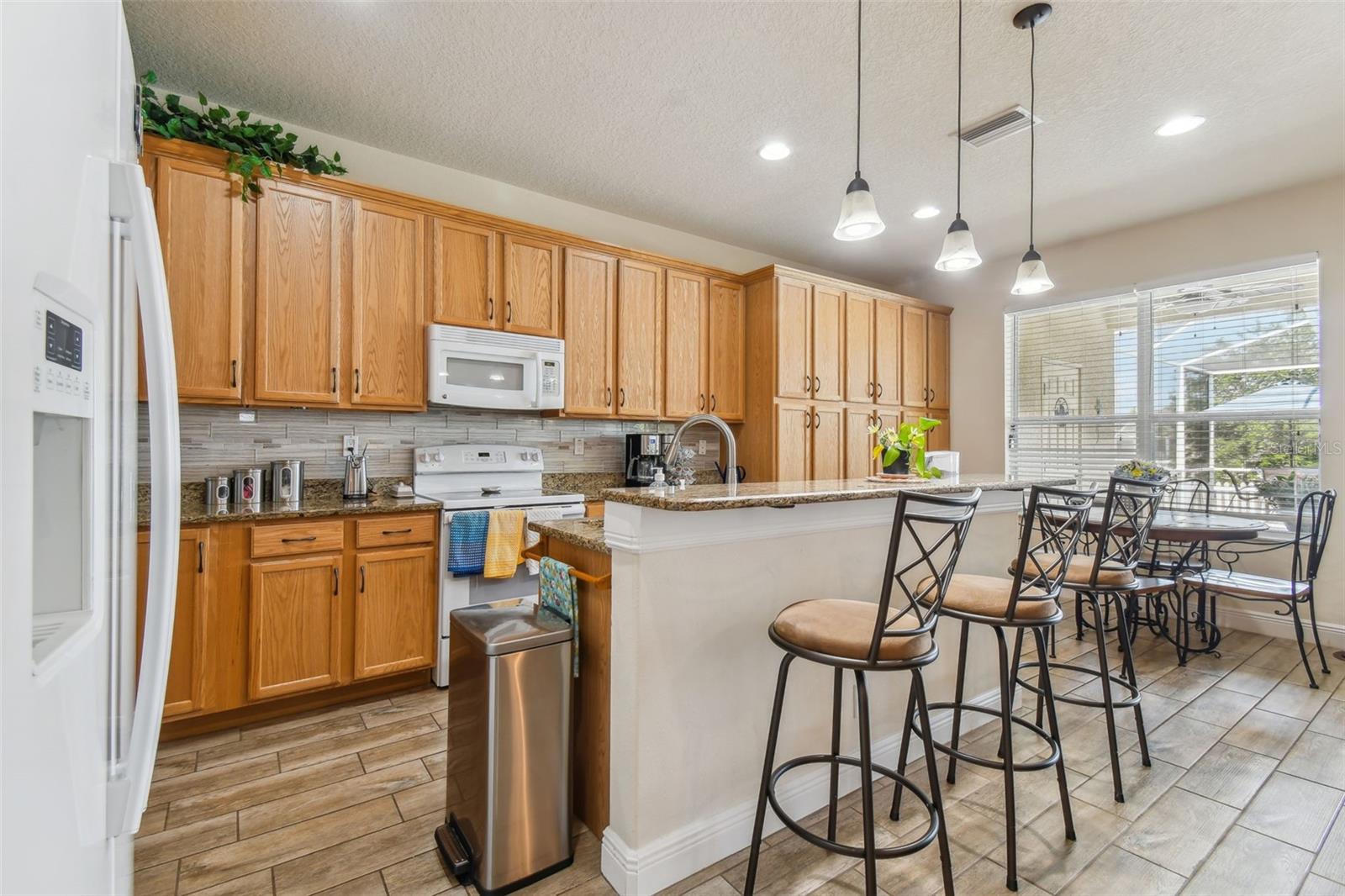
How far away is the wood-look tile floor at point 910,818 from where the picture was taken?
170 cm

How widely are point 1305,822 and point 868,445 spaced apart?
3.31m

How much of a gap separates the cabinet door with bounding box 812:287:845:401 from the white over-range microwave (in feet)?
6.64

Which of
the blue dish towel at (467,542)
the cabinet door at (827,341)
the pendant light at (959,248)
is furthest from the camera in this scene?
the cabinet door at (827,341)

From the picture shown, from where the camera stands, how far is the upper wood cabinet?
5.08 metres

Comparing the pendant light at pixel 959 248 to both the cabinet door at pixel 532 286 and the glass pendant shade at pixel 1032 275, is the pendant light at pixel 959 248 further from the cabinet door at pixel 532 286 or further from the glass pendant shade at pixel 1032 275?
the cabinet door at pixel 532 286

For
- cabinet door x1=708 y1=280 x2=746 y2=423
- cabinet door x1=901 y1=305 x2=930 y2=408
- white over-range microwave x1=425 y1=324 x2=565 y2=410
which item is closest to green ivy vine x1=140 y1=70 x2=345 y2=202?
white over-range microwave x1=425 y1=324 x2=565 y2=410

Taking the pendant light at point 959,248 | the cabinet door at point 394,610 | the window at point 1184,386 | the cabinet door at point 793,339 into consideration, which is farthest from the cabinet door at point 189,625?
the window at point 1184,386

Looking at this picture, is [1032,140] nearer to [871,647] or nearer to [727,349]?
[727,349]

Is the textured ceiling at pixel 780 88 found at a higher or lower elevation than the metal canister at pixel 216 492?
higher

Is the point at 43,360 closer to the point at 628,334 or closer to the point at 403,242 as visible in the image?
the point at 403,242

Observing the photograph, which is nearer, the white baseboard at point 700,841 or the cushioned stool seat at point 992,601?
the white baseboard at point 700,841

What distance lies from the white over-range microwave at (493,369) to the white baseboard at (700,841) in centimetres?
234

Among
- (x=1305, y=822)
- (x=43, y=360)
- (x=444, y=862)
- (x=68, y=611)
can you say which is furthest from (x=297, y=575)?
(x=1305, y=822)

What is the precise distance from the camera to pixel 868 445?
502 centimetres
